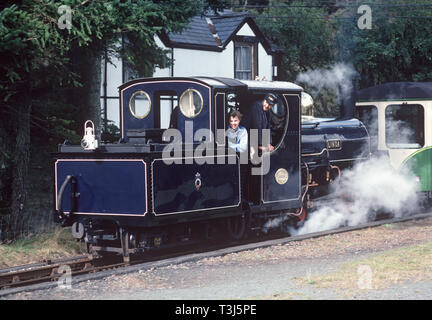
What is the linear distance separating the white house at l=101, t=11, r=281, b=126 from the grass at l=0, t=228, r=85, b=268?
921 centimetres

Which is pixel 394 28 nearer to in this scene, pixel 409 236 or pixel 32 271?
pixel 409 236

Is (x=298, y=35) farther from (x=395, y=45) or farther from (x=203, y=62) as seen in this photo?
(x=203, y=62)

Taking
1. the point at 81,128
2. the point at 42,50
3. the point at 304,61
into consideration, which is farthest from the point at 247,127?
the point at 304,61

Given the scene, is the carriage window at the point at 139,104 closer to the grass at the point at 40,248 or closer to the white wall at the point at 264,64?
the grass at the point at 40,248

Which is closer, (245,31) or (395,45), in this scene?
(395,45)

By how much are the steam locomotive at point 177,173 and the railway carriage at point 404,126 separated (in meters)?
3.66

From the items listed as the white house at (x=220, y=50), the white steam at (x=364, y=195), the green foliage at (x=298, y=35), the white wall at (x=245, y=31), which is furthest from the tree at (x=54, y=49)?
the green foliage at (x=298, y=35)

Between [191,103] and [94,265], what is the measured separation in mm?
2617

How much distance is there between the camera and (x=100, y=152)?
393 inches

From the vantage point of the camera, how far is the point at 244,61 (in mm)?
25578

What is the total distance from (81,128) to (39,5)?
4.14 meters

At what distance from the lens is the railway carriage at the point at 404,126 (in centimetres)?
1491

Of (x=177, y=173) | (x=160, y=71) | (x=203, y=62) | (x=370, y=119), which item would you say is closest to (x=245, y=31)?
(x=203, y=62)

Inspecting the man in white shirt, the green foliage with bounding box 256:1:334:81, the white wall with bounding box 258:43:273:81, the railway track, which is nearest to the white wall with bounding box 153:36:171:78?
the white wall with bounding box 258:43:273:81
